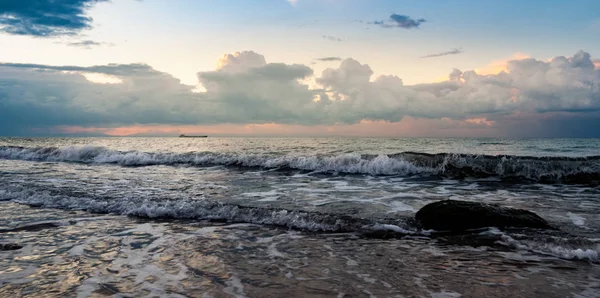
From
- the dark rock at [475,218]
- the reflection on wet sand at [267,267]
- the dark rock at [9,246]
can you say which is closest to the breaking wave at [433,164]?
the dark rock at [475,218]

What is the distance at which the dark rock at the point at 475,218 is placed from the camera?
759 cm

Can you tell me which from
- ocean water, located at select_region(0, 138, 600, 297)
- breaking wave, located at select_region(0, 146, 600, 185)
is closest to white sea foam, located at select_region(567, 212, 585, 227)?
ocean water, located at select_region(0, 138, 600, 297)

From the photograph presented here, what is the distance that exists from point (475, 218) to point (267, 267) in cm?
487

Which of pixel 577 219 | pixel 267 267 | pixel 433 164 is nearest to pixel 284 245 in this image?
pixel 267 267

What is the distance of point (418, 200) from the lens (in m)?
11.6

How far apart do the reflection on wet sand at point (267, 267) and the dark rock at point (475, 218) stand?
922mm

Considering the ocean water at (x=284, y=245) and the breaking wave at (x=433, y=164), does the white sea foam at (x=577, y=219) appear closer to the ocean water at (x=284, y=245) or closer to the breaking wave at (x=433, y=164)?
the ocean water at (x=284, y=245)

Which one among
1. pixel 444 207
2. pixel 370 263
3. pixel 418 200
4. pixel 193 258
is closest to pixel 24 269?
pixel 193 258

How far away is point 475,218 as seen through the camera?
7.69m

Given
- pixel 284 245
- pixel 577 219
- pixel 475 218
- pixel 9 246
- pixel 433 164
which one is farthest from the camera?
pixel 433 164

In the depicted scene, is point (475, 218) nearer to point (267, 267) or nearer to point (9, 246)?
point (267, 267)

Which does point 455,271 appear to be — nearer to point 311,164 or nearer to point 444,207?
point 444,207

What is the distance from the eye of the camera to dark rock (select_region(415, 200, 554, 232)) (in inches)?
299

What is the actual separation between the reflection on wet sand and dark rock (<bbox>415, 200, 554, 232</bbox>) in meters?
0.92
